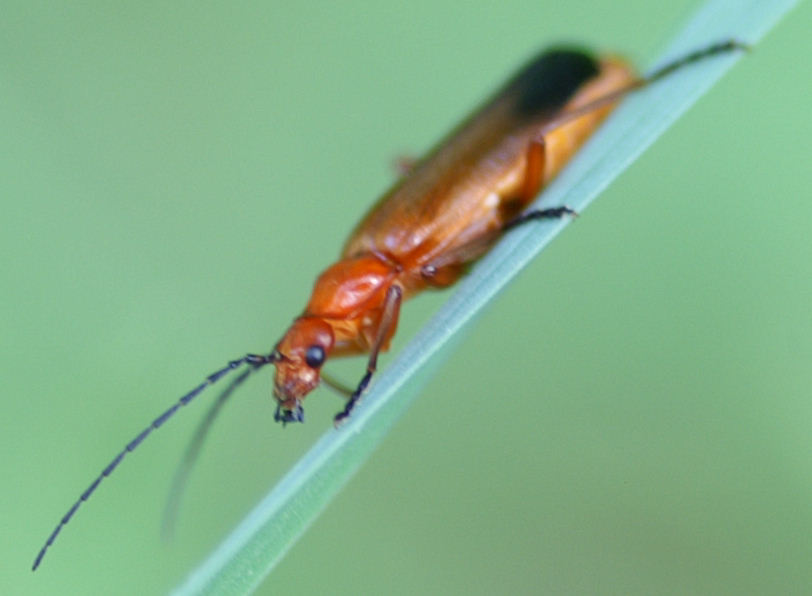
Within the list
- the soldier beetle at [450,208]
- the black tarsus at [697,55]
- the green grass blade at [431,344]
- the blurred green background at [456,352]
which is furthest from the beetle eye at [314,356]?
the black tarsus at [697,55]

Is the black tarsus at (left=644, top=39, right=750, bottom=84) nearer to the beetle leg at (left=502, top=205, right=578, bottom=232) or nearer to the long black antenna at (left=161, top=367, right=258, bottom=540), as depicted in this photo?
the beetle leg at (left=502, top=205, right=578, bottom=232)

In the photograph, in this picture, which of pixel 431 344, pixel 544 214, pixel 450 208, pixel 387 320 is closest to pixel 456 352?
pixel 450 208

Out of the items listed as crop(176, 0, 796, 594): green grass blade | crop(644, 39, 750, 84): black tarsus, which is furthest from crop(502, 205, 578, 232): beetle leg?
crop(644, 39, 750, 84): black tarsus

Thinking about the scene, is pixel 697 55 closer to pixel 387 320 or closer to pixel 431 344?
pixel 387 320

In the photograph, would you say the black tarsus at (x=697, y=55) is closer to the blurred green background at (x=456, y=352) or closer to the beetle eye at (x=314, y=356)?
the blurred green background at (x=456, y=352)

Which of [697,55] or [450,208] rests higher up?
[697,55]

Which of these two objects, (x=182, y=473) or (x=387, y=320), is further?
(x=182, y=473)

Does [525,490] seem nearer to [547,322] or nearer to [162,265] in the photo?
[547,322]
